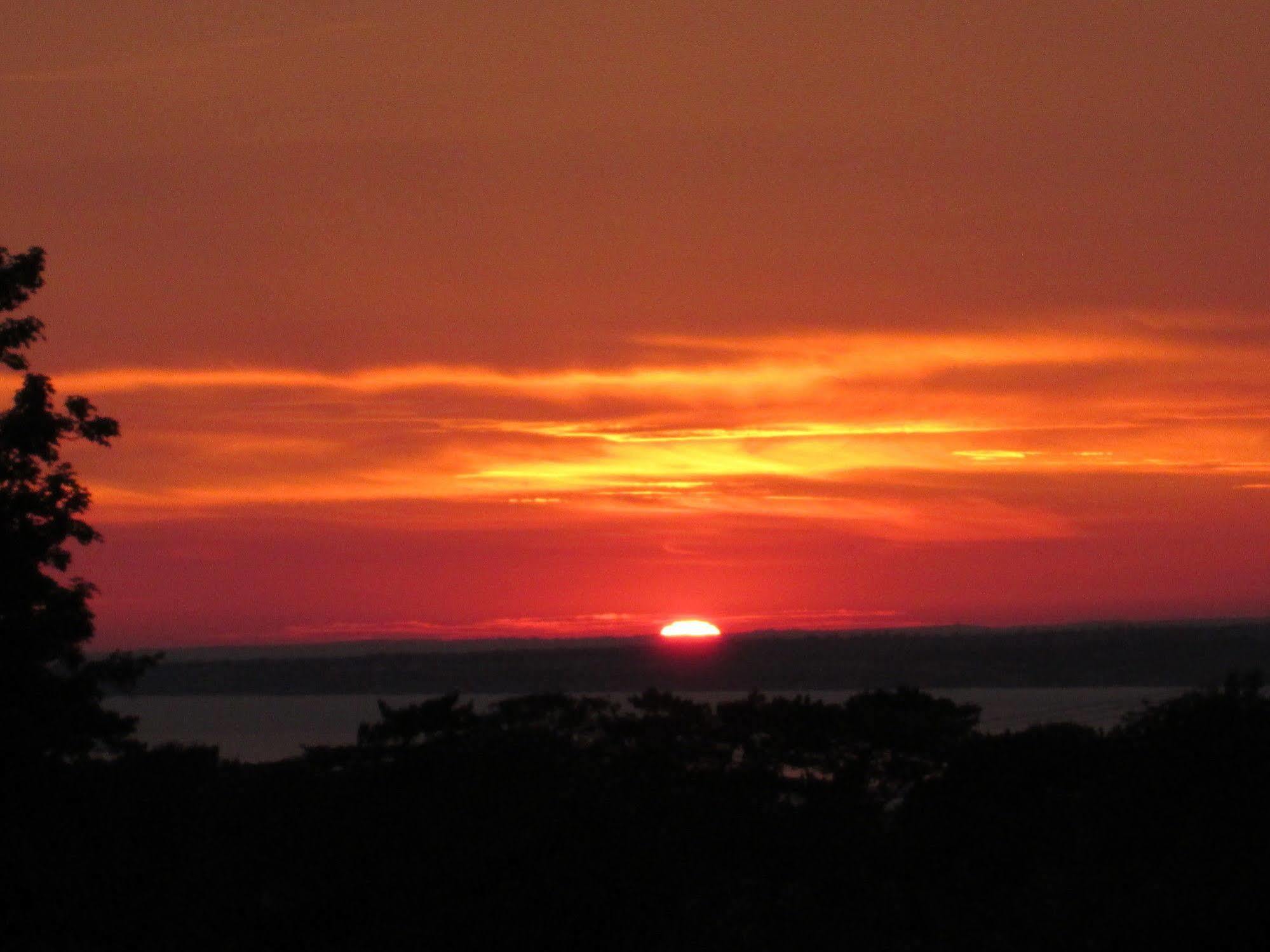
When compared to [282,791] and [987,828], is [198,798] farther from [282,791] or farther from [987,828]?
[987,828]

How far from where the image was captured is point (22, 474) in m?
29.5

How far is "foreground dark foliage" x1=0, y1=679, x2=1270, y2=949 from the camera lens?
26.2m

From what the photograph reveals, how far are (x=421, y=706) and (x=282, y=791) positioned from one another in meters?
3.27

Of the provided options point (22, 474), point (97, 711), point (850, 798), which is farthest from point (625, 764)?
point (22, 474)

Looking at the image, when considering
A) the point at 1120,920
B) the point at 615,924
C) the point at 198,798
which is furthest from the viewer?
the point at 198,798

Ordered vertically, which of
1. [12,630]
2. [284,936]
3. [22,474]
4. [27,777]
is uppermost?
[22,474]

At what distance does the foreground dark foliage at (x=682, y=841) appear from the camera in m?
26.2

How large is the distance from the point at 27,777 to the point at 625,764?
382 inches

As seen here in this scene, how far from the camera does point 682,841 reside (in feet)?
94.7

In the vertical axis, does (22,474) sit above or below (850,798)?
above

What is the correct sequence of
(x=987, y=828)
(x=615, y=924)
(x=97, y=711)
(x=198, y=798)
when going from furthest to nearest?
(x=198, y=798), (x=97, y=711), (x=987, y=828), (x=615, y=924)

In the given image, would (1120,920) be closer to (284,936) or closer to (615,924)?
(615,924)

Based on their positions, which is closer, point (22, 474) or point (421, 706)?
point (22, 474)

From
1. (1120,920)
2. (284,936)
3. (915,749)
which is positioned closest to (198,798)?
(284,936)
